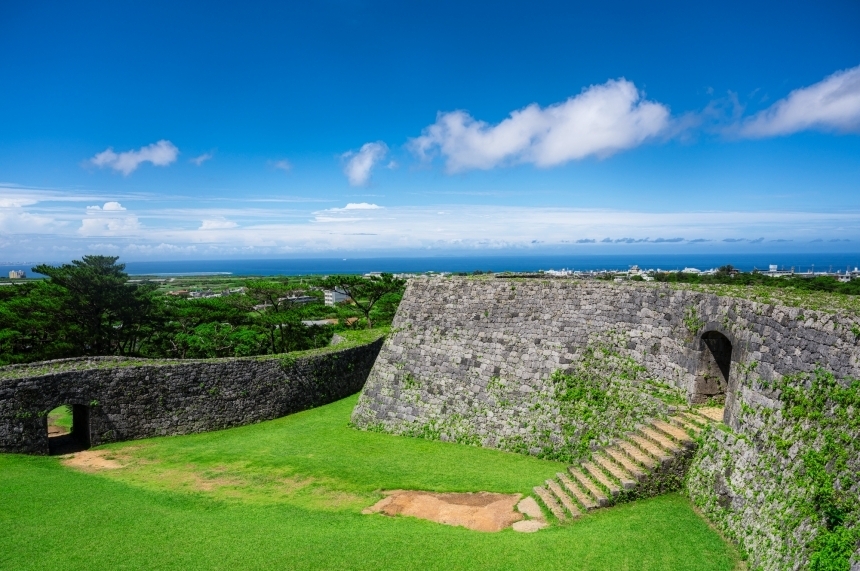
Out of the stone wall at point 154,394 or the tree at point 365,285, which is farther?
the tree at point 365,285

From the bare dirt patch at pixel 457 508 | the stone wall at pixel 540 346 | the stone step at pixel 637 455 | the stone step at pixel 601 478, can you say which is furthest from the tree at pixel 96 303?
the stone step at pixel 637 455

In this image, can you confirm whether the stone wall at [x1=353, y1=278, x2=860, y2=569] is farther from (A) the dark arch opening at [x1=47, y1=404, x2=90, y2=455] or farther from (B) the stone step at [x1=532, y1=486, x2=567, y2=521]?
(A) the dark arch opening at [x1=47, y1=404, x2=90, y2=455]

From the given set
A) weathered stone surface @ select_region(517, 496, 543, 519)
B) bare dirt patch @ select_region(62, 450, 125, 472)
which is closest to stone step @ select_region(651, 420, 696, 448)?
weathered stone surface @ select_region(517, 496, 543, 519)

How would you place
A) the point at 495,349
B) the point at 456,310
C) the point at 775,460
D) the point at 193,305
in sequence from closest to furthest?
the point at 775,460
the point at 495,349
the point at 456,310
the point at 193,305

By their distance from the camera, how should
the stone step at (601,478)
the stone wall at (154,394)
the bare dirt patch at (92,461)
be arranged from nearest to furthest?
the stone step at (601,478)
the bare dirt patch at (92,461)
the stone wall at (154,394)

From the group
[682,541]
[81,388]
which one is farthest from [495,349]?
[81,388]

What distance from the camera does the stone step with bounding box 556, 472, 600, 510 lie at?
9047 mm

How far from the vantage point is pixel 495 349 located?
14.0m

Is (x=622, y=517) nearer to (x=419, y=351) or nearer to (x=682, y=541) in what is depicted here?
(x=682, y=541)

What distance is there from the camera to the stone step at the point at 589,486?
9047 mm

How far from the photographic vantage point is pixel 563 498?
9.51m

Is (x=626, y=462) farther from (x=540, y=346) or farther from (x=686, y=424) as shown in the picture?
(x=540, y=346)

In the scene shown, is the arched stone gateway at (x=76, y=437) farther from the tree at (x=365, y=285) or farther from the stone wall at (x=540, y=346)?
the tree at (x=365, y=285)

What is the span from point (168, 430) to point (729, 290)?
56.1 feet
